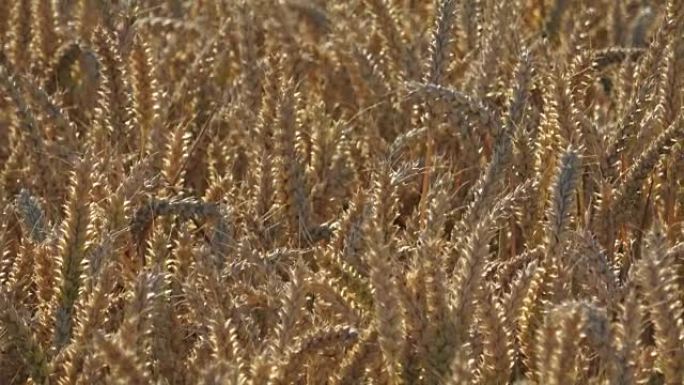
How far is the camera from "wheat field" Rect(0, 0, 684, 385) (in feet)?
4.84

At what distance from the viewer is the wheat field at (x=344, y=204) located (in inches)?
58.1

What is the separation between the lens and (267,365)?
1385 mm

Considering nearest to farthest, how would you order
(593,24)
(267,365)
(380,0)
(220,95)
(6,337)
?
(267,365) < (6,337) < (380,0) < (220,95) < (593,24)

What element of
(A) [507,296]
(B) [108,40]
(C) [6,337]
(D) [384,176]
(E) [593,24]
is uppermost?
(E) [593,24]

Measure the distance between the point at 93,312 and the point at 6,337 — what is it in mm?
168

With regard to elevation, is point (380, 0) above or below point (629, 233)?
A: above

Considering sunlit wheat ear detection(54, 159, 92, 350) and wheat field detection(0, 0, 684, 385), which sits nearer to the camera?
wheat field detection(0, 0, 684, 385)

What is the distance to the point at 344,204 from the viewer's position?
229 centimetres

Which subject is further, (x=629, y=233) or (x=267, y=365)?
(x=629, y=233)

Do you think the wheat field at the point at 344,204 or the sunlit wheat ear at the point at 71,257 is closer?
the wheat field at the point at 344,204

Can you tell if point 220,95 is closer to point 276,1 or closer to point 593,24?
point 276,1

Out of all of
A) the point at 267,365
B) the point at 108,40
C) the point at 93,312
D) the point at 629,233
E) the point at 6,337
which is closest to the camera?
the point at 267,365

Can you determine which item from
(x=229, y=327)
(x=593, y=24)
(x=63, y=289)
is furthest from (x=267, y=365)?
(x=593, y=24)

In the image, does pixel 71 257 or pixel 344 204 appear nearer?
pixel 71 257
